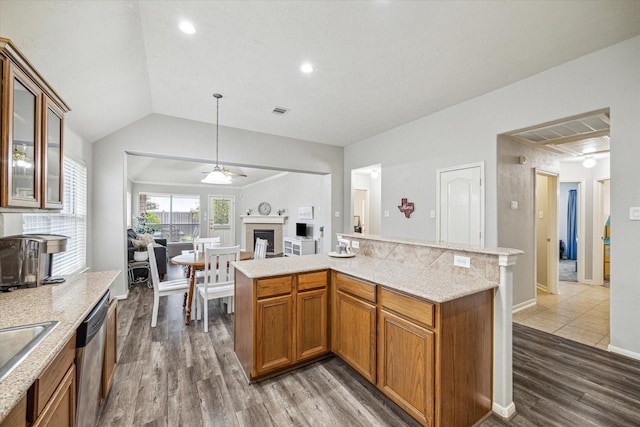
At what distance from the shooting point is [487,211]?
357 centimetres

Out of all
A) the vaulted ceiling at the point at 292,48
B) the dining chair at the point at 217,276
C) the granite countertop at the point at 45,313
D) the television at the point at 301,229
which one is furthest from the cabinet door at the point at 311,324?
the television at the point at 301,229

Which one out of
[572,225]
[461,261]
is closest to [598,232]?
[572,225]

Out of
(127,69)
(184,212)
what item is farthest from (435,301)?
(184,212)

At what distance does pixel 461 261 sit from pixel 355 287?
80cm

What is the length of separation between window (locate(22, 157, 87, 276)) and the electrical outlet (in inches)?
144

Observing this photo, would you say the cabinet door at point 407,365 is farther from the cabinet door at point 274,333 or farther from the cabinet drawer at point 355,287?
the cabinet door at point 274,333

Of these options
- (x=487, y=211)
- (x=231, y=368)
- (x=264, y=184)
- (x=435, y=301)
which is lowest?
(x=231, y=368)

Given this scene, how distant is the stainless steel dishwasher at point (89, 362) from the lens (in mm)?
1284

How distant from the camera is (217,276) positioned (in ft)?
11.2

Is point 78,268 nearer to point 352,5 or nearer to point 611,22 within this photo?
point 352,5

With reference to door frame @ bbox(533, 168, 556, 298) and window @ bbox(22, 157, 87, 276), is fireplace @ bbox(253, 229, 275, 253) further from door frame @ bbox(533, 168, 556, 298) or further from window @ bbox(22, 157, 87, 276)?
door frame @ bbox(533, 168, 556, 298)

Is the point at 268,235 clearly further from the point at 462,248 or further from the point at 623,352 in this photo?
the point at 623,352

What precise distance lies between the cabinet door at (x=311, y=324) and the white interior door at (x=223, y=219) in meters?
8.59

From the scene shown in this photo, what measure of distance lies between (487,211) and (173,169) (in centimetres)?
812
